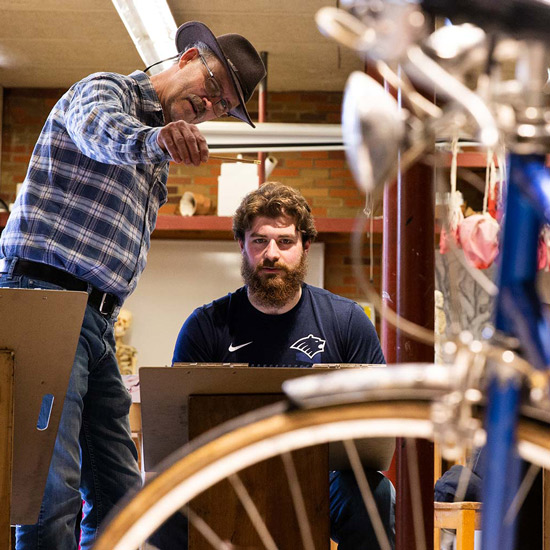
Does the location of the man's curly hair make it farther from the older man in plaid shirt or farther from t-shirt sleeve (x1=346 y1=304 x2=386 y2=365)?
the older man in plaid shirt

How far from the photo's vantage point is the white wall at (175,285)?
6.21 metres

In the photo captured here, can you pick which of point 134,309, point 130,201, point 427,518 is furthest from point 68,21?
point 427,518

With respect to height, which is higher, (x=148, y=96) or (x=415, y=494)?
(x=148, y=96)

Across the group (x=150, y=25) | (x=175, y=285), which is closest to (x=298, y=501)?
(x=150, y=25)

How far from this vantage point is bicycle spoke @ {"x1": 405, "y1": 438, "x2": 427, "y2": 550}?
1709 millimetres

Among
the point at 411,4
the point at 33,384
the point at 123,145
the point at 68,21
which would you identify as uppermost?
the point at 68,21

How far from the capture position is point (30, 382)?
1541 mm

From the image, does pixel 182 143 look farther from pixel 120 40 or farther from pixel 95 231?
pixel 120 40

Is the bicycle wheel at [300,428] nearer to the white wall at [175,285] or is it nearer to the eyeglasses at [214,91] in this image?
the eyeglasses at [214,91]

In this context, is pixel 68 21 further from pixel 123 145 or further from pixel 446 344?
pixel 446 344

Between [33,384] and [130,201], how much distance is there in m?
0.55

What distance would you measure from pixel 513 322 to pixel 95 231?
124 centimetres

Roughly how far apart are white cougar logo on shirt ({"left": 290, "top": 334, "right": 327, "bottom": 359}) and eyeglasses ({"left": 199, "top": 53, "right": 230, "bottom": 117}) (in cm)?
69

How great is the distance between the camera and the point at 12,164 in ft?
21.4
